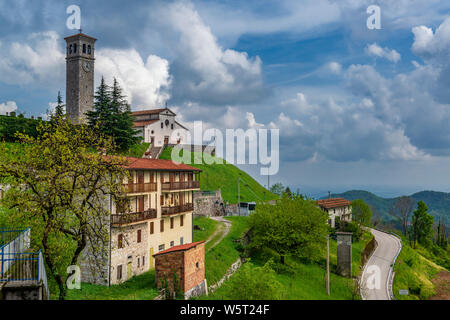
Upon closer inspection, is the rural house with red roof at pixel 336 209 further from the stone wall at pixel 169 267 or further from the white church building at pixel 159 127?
the stone wall at pixel 169 267

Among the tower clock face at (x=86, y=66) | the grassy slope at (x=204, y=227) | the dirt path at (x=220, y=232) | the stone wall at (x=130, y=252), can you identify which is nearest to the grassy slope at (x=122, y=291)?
the stone wall at (x=130, y=252)

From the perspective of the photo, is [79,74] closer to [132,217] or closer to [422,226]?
[132,217]

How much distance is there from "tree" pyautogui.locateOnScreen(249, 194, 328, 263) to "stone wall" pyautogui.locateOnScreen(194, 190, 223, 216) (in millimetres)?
13394

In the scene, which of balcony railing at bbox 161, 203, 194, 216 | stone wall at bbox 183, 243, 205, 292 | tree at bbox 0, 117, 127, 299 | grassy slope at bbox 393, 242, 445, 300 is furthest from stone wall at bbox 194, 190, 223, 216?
tree at bbox 0, 117, 127, 299

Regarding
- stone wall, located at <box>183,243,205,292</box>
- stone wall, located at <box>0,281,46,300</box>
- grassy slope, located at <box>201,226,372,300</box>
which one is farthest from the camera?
grassy slope, located at <box>201,226,372,300</box>

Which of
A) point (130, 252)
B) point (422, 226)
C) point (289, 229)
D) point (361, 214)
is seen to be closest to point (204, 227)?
point (289, 229)

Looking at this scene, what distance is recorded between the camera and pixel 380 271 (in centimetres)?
5634

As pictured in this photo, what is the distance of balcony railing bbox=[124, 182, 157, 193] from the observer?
36.5 m

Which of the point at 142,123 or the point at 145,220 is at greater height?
the point at 142,123

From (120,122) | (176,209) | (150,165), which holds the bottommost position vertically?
(176,209)

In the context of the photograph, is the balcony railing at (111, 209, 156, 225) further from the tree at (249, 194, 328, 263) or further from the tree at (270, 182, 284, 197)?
the tree at (270, 182, 284, 197)

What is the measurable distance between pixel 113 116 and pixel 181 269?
45160 millimetres

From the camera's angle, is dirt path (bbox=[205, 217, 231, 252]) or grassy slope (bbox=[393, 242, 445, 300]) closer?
dirt path (bbox=[205, 217, 231, 252])
